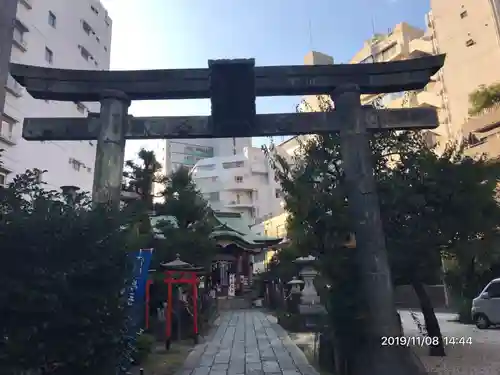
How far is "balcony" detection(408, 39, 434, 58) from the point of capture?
35.7 m

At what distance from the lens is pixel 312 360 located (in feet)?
28.9

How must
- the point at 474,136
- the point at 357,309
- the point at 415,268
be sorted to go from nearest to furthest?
1. the point at 357,309
2. the point at 415,268
3. the point at 474,136

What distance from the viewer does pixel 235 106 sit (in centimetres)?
686

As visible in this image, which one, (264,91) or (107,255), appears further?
(264,91)

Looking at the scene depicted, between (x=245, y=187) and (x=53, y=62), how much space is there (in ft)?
126

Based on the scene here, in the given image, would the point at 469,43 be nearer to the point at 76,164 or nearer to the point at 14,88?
the point at 14,88

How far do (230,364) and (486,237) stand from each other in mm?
6523

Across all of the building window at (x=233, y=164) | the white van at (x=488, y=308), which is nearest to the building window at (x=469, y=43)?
the white van at (x=488, y=308)

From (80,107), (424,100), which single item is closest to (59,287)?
(80,107)

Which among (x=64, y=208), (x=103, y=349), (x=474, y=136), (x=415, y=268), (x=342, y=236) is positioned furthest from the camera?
(x=474, y=136)

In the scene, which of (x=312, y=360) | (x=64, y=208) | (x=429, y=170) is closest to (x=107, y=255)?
(x=64, y=208)

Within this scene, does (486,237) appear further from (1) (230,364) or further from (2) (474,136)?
(2) (474,136)

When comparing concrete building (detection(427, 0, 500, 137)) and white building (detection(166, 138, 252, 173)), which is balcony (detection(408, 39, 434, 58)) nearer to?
concrete building (detection(427, 0, 500, 137))

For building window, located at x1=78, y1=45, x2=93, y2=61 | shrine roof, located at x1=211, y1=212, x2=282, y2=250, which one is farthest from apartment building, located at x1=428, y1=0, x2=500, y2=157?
building window, located at x1=78, y1=45, x2=93, y2=61
